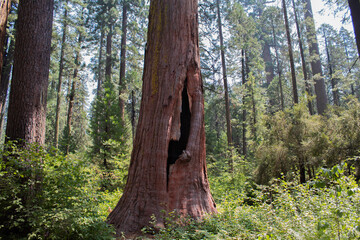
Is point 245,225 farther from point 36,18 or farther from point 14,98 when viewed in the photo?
point 36,18

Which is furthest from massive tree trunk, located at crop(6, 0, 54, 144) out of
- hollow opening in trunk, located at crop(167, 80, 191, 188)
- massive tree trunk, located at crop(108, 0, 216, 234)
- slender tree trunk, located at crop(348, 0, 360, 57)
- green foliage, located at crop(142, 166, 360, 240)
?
slender tree trunk, located at crop(348, 0, 360, 57)

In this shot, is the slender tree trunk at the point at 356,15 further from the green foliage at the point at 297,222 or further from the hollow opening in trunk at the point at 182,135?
the hollow opening in trunk at the point at 182,135

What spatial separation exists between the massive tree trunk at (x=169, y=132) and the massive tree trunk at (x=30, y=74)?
6.84ft

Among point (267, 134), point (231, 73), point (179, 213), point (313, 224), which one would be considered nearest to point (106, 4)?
point (231, 73)

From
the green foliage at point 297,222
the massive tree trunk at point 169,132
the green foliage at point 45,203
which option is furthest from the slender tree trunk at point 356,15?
the green foliage at point 45,203

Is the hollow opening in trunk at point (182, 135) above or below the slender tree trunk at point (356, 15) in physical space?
below

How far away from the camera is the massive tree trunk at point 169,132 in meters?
4.57

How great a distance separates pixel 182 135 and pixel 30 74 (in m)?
3.40

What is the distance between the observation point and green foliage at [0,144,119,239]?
3.44 meters

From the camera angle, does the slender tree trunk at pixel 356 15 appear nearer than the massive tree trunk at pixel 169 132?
No

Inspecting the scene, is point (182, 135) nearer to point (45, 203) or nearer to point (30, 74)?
point (45, 203)

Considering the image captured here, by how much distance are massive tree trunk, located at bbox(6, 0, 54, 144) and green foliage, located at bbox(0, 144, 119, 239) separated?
0.88 m

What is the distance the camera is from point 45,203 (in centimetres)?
397

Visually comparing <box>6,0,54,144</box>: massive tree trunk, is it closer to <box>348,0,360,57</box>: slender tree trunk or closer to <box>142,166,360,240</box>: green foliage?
<box>142,166,360,240</box>: green foliage
